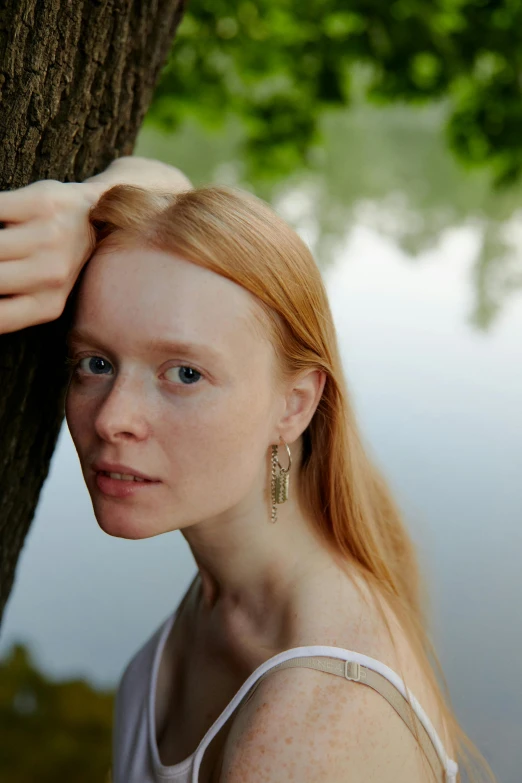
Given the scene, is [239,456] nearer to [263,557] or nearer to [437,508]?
[263,557]

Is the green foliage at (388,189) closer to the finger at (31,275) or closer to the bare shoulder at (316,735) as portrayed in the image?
the bare shoulder at (316,735)

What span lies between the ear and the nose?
325 millimetres

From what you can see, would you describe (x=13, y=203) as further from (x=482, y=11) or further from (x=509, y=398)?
(x=509, y=398)

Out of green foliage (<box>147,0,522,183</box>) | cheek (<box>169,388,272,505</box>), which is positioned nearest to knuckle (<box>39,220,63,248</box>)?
cheek (<box>169,388,272,505</box>)

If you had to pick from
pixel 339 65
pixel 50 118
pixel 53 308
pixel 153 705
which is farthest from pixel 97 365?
pixel 339 65

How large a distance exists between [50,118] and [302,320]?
0.63 meters

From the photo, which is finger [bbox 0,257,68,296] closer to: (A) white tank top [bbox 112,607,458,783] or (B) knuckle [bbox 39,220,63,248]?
(B) knuckle [bbox 39,220,63,248]

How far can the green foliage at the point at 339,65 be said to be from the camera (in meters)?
4.21

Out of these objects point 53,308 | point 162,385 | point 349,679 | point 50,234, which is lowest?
point 349,679

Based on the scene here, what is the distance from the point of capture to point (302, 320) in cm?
169

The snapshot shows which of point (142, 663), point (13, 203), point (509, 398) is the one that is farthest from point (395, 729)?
point (509, 398)

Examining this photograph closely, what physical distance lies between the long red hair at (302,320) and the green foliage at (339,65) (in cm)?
293

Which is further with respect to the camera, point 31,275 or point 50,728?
point 50,728

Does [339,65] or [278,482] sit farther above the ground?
[339,65]
